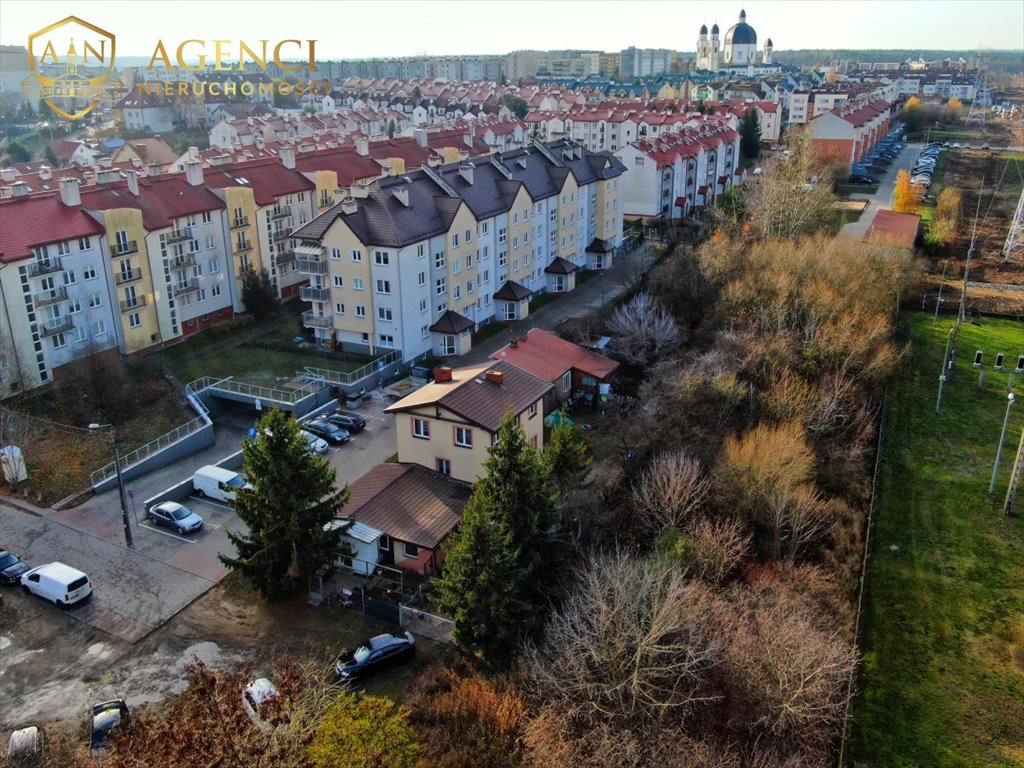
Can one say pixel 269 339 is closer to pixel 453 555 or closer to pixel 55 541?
pixel 55 541

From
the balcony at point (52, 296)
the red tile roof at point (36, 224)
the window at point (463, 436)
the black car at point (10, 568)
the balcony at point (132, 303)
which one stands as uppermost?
the red tile roof at point (36, 224)

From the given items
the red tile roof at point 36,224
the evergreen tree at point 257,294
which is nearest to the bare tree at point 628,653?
the red tile roof at point 36,224

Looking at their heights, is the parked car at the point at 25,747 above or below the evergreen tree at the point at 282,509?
below

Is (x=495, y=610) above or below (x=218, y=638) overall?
above

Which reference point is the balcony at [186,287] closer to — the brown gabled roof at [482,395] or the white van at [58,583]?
the brown gabled roof at [482,395]

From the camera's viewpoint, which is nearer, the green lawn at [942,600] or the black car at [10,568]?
the green lawn at [942,600]

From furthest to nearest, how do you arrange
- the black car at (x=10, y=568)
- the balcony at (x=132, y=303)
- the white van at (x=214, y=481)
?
the balcony at (x=132, y=303) < the white van at (x=214, y=481) < the black car at (x=10, y=568)

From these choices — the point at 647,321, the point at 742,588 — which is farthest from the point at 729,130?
the point at 742,588

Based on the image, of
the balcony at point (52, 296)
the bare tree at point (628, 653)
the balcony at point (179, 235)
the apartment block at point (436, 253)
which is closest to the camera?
the bare tree at point (628, 653)
